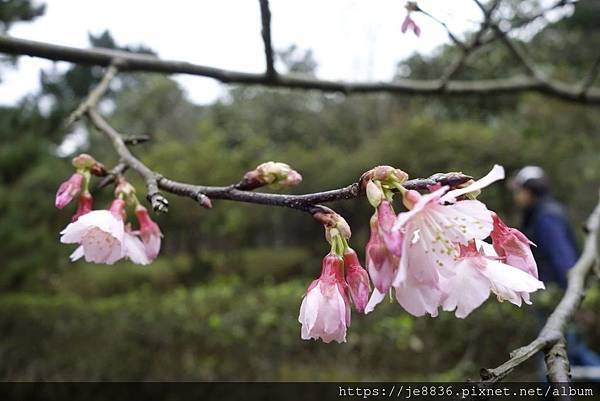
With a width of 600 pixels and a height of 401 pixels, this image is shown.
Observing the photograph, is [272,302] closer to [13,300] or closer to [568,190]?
[13,300]

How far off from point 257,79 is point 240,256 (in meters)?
8.30

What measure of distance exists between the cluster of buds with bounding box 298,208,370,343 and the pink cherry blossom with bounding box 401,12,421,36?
2.34 ft

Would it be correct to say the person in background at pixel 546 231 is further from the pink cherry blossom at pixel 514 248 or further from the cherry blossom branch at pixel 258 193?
the cherry blossom branch at pixel 258 193

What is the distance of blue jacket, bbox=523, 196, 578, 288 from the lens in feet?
8.21

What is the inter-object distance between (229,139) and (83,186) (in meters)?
13.6

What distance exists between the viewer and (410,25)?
3.81 ft

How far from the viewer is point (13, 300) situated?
617 centimetres

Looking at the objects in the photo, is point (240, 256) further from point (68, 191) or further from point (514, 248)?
point (514, 248)

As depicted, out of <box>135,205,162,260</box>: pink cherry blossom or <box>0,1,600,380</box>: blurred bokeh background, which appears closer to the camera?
<box>135,205,162,260</box>: pink cherry blossom

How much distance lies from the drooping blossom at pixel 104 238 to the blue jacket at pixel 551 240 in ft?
7.19

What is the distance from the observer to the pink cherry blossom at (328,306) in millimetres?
620

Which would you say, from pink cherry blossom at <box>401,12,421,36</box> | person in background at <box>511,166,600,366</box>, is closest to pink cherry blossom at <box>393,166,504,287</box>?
pink cherry blossom at <box>401,12,421,36</box>

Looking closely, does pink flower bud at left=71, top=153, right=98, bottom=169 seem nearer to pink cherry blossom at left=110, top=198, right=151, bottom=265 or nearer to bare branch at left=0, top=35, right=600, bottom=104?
pink cherry blossom at left=110, top=198, right=151, bottom=265

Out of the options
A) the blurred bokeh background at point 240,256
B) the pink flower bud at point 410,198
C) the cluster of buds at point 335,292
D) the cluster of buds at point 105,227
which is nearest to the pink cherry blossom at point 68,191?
the cluster of buds at point 105,227
